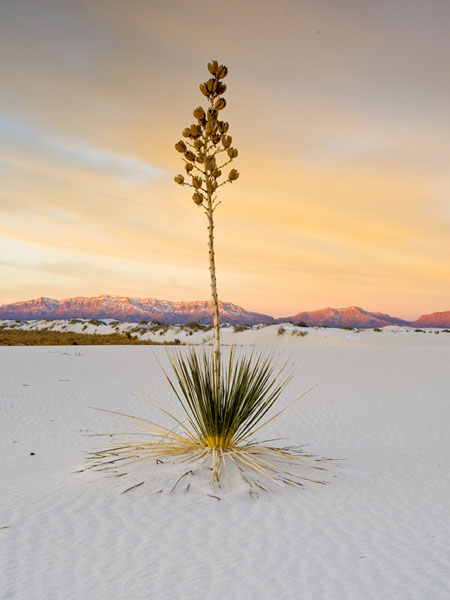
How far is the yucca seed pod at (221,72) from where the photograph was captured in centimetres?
447

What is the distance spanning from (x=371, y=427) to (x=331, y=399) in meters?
2.79

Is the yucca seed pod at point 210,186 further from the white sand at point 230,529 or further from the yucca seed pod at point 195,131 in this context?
the white sand at point 230,529

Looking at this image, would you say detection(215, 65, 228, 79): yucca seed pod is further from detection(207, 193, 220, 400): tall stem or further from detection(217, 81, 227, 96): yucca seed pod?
detection(207, 193, 220, 400): tall stem

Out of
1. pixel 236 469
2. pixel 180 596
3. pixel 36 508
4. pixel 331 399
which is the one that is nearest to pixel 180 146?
pixel 236 469

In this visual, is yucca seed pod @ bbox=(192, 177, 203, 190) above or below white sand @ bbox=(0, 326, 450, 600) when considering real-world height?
above

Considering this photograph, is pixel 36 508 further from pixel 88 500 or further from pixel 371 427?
pixel 371 427

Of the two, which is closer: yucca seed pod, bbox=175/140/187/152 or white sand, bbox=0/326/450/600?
white sand, bbox=0/326/450/600

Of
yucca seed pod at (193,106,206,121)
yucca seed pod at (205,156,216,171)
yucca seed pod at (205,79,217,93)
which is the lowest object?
yucca seed pod at (205,156,216,171)

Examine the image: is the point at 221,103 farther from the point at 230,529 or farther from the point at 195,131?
the point at 230,529

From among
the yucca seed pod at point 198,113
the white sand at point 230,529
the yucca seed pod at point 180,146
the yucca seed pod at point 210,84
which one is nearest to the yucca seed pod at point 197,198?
the yucca seed pod at point 180,146

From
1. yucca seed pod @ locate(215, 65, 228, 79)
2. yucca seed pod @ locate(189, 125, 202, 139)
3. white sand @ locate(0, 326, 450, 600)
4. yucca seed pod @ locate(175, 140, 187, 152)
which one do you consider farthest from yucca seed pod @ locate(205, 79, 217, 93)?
white sand @ locate(0, 326, 450, 600)

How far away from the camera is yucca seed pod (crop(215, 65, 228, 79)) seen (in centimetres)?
447

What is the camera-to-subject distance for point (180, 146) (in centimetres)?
456

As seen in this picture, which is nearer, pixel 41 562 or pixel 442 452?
pixel 41 562
